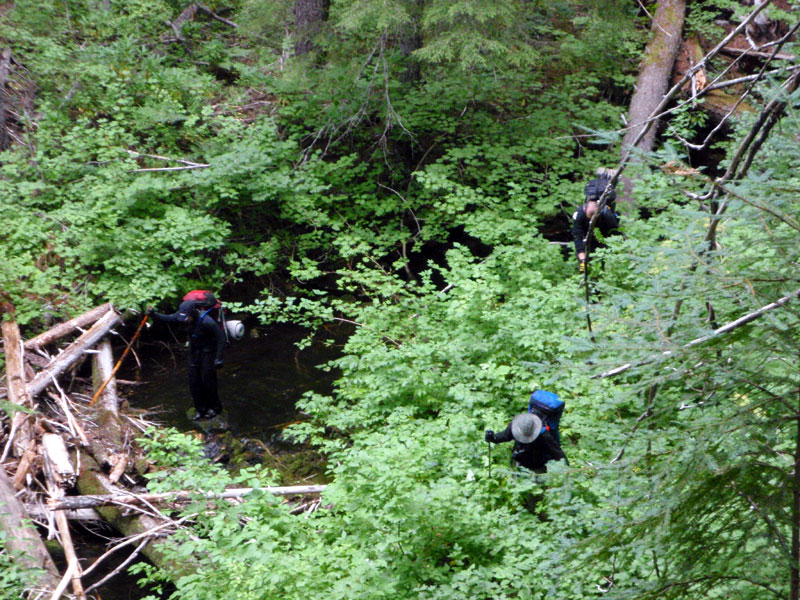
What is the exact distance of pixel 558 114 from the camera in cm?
1183

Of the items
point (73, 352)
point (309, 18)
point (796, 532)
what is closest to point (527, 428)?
point (796, 532)

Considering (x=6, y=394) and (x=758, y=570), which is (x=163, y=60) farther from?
(x=758, y=570)

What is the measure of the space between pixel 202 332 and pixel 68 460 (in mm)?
2126

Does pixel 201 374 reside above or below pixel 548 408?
below

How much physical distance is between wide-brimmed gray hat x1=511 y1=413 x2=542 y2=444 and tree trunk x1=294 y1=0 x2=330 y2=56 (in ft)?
29.4

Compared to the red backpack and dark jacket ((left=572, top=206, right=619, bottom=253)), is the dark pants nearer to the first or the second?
the red backpack

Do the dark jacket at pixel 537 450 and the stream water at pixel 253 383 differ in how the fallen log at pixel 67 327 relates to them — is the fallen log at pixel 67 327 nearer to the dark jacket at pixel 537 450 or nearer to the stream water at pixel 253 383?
the stream water at pixel 253 383

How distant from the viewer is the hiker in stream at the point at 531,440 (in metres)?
5.24

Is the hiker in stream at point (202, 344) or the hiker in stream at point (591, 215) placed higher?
the hiker in stream at point (591, 215)

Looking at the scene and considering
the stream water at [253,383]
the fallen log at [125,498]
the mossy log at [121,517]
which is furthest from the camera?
the stream water at [253,383]

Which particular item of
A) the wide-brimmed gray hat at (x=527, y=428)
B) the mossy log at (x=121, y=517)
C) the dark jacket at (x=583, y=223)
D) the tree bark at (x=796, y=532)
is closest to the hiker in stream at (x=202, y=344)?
the mossy log at (x=121, y=517)

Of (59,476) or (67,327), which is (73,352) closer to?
(67,327)

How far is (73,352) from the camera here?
848 centimetres

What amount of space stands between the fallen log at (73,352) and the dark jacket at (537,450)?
5.59 meters
